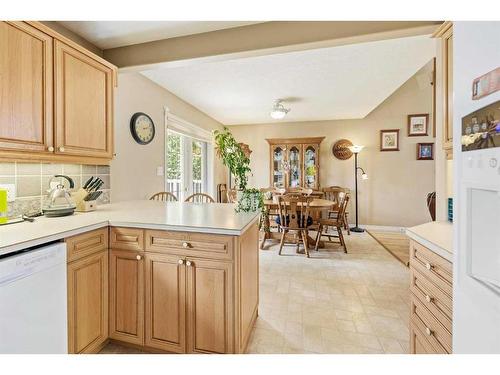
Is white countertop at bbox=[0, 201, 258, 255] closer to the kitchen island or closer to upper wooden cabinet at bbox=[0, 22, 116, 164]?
the kitchen island

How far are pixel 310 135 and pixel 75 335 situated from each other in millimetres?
5108

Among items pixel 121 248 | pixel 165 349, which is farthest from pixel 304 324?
pixel 121 248

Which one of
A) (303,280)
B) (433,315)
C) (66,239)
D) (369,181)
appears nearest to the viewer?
(433,315)

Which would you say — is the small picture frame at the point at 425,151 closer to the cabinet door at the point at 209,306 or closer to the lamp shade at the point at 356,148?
the lamp shade at the point at 356,148

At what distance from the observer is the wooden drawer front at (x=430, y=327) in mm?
919

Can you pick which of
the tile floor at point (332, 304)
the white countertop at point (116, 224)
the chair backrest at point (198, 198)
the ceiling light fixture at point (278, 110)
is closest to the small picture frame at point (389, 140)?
the ceiling light fixture at point (278, 110)

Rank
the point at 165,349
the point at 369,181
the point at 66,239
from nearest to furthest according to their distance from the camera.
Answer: the point at 66,239 < the point at 165,349 < the point at 369,181

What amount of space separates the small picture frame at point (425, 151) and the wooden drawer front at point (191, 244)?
5144 mm

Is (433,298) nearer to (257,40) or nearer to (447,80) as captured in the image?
(447,80)

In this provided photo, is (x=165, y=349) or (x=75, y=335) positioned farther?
(x=165, y=349)

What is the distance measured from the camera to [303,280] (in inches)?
102

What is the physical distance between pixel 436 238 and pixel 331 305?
1313 mm

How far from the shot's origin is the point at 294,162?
5.23 meters
